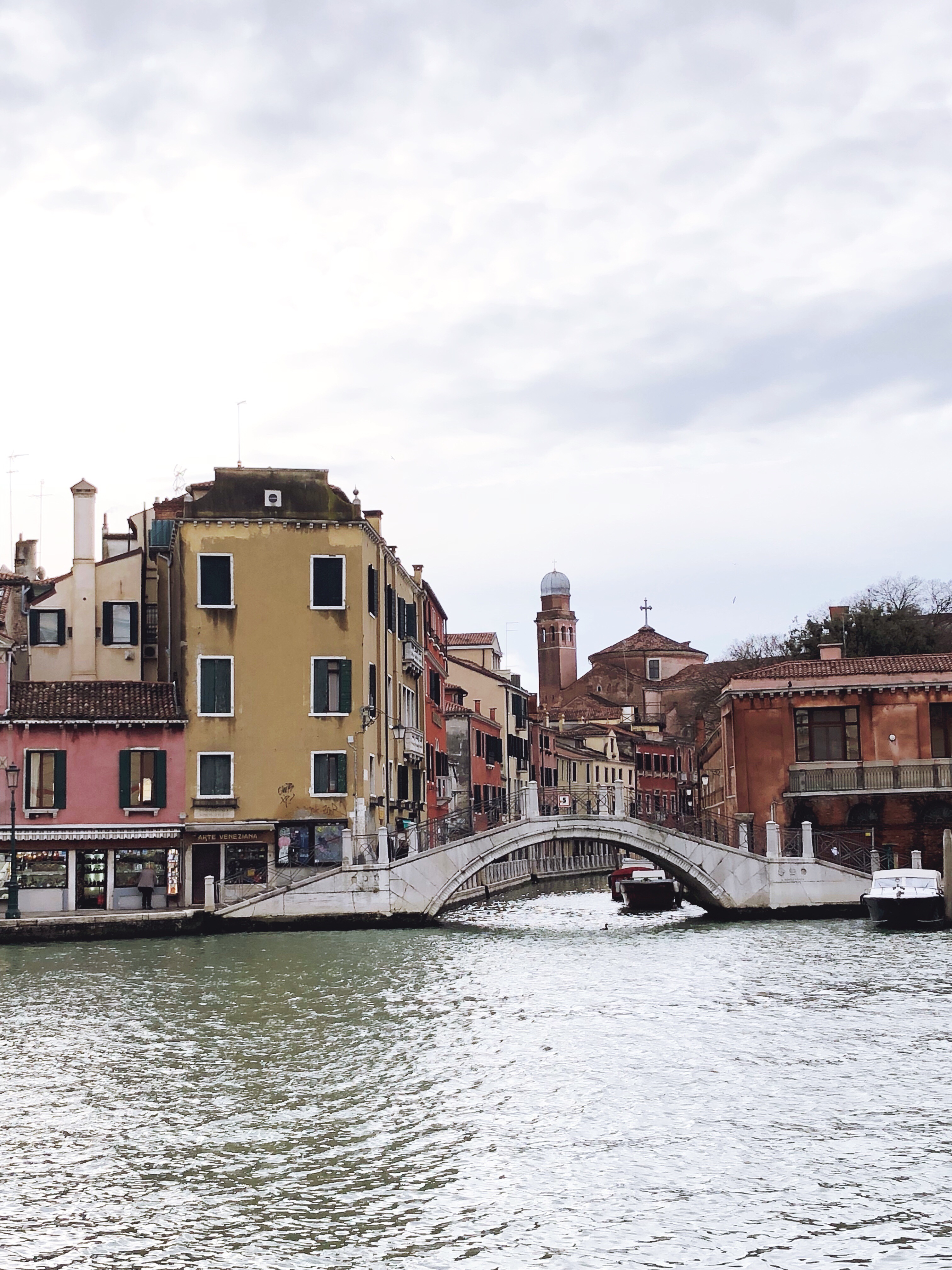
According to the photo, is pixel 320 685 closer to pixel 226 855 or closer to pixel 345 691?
pixel 345 691

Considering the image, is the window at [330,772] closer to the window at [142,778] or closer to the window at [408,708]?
the window at [142,778]

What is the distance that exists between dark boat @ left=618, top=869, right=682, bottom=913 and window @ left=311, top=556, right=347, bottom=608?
42.9 ft

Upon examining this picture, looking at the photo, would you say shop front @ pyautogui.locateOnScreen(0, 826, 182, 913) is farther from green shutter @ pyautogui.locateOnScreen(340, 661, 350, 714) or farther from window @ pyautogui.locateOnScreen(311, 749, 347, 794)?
green shutter @ pyautogui.locateOnScreen(340, 661, 350, 714)

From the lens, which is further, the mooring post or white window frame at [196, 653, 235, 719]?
the mooring post

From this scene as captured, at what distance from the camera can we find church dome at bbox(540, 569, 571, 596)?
403 ft

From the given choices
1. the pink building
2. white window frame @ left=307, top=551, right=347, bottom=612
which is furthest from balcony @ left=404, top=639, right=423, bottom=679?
the pink building

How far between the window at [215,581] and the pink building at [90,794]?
2674 mm

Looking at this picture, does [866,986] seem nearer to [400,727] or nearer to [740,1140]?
[740,1140]

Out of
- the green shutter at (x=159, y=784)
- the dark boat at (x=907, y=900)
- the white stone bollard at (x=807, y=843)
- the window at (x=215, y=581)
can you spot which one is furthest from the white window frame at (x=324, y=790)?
the dark boat at (x=907, y=900)

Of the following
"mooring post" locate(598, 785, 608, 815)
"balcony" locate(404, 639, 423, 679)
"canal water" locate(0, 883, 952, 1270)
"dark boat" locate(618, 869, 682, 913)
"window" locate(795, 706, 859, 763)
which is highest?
"balcony" locate(404, 639, 423, 679)

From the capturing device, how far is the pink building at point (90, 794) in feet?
118

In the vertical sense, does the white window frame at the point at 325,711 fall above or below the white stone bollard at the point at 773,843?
above

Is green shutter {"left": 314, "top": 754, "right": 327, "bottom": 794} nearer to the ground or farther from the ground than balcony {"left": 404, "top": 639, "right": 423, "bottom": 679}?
nearer to the ground

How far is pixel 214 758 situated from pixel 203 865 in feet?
8.08
